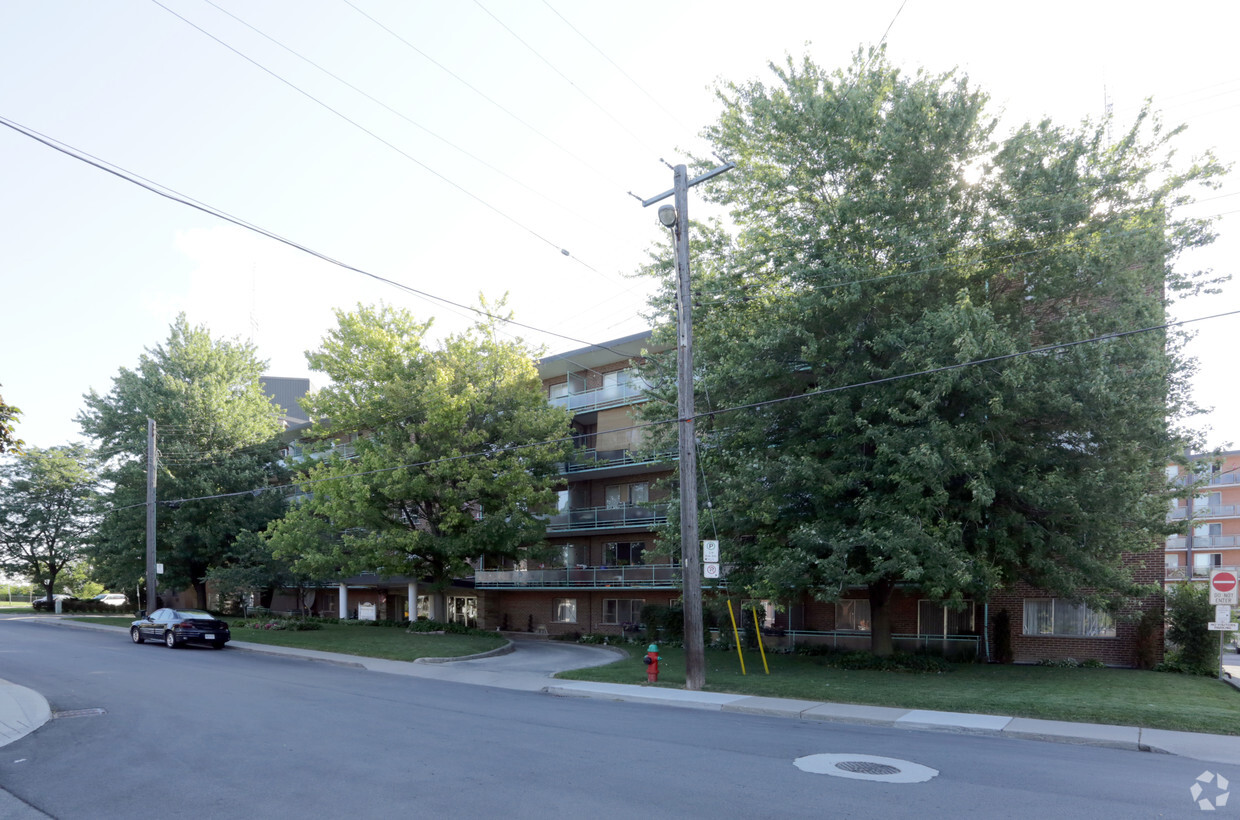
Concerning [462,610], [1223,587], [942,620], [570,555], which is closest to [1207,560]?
[942,620]

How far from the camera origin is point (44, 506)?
186ft

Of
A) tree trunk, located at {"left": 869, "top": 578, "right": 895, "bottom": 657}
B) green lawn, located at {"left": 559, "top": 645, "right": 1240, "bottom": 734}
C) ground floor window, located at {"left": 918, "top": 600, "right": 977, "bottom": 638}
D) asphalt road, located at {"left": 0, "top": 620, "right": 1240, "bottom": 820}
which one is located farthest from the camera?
ground floor window, located at {"left": 918, "top": 600, "right": 977, "bottom": 638}

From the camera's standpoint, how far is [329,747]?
1027cm

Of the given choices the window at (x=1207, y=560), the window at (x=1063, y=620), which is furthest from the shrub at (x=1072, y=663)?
the window at (x=1207, y=560)

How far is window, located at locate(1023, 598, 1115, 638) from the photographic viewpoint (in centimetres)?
2311

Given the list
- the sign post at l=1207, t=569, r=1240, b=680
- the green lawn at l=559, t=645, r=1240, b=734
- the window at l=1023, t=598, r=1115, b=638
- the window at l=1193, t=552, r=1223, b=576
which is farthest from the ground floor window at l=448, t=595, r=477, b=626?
the window at l=1193, t=552, r=1223, b=576

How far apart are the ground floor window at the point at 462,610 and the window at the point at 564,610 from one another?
5233 millimetres

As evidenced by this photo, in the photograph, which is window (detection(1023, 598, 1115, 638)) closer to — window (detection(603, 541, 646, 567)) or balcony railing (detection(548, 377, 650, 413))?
window (detection(603, 541, 646, 567))

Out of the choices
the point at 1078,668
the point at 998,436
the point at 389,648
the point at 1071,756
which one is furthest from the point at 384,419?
the point at 1071,756

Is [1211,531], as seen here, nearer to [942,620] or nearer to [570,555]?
[942,620]

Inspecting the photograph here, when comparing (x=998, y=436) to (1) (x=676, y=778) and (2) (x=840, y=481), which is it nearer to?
(2) (x=840, y=481)

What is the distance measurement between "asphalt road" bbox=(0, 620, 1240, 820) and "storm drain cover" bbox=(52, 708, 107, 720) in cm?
7

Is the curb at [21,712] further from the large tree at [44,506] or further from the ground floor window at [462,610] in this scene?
the large tree at [44,506]

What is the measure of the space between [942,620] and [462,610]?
77.5 ft
